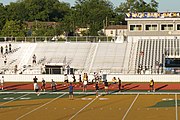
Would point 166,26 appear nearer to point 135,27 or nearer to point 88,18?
point 135,27

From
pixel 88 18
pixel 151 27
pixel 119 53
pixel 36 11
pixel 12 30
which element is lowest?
pixel 119 53

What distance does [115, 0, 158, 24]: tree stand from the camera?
11234 centimetres

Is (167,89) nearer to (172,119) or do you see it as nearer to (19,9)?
(172,119)

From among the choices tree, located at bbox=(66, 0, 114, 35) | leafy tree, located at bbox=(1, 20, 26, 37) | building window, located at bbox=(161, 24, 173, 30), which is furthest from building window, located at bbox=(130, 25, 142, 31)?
tree, located at bbox=(66, 0, 114, 35)

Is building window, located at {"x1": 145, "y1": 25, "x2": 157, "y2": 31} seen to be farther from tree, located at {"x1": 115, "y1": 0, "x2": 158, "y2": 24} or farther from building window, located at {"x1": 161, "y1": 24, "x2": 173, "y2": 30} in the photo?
tree, located at {"x1": 115, "y1": 0, "x2": 158, "y2": 24}

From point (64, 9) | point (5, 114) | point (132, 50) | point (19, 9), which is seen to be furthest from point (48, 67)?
point (64, 9)

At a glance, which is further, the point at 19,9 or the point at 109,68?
the point at 19,9

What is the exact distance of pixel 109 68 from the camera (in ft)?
157

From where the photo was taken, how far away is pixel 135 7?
120 metres

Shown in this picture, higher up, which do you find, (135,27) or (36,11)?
(36,11)

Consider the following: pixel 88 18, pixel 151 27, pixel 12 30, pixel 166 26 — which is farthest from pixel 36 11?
pixel 166 26

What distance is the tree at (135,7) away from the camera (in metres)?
112

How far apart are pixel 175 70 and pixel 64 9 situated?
98.8 meters

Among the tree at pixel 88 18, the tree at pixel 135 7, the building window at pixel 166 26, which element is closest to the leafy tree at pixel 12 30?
the tree at pixel 88 18
